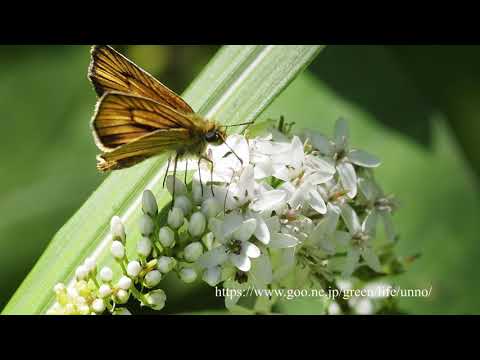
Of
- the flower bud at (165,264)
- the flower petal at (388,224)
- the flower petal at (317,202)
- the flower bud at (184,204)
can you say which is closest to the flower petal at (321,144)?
the flower petal at (317,202)

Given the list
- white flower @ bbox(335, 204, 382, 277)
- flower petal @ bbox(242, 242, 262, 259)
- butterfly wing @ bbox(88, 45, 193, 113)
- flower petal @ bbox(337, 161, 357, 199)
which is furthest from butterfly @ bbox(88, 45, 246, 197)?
white flower @ bbox(335, 204, 382, 277)

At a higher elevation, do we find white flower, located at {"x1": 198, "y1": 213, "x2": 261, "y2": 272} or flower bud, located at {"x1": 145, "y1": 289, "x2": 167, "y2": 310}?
white flower, located at {"x1": 198, "y1": 213, "x2": 261, "y2": 272}

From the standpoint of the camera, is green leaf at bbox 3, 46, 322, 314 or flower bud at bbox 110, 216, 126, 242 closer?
flower bud at bbox 110, 216, 126, 242

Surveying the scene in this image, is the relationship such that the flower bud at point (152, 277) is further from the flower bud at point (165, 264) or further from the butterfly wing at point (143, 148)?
the butterfly wing at point (143, 148)

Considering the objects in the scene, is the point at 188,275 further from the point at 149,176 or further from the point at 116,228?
the point at 149,176

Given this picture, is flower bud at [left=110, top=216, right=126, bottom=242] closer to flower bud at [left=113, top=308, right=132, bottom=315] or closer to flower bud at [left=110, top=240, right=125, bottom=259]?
flower bud at [left=110, top=240, right=125, bottom=259]

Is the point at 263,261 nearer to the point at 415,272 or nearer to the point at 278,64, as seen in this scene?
the point at 278,64
